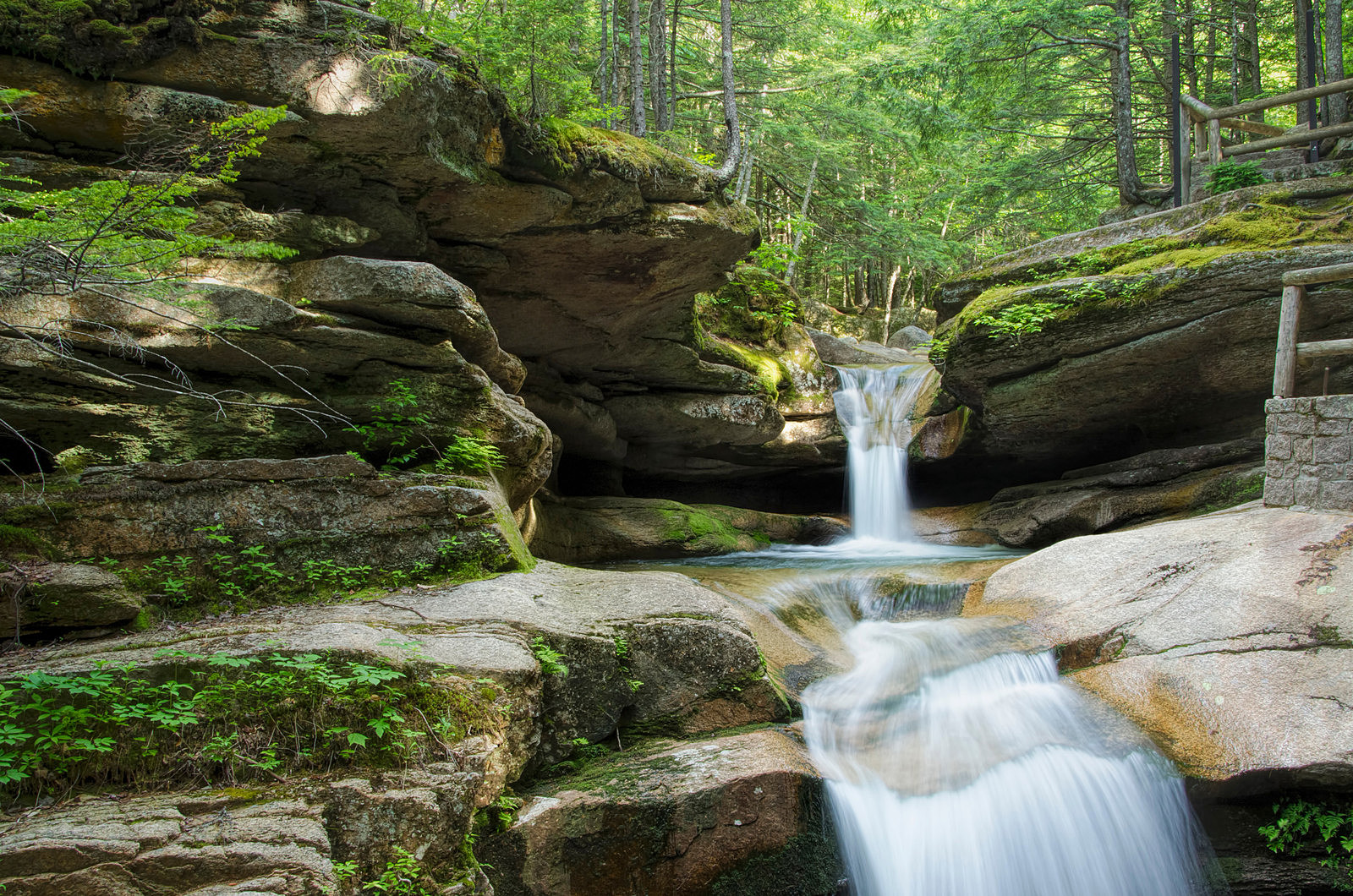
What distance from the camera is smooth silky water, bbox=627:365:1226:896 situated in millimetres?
4980

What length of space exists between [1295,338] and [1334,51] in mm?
9700

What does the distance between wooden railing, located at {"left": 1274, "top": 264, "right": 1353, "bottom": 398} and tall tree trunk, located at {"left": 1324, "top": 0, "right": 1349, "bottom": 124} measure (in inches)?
336

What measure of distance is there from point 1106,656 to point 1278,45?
2135 cm

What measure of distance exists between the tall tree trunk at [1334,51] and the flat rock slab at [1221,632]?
429 inches

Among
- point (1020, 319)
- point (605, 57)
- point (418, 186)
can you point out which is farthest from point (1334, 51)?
point (418, 186)

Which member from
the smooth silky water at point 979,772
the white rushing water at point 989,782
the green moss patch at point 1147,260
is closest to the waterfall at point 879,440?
the green moss patch at point 1147,260

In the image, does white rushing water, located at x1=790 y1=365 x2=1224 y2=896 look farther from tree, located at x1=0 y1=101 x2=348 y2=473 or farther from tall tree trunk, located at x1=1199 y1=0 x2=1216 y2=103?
tall tree trunk, located at x1=1199 y1=0 x2=1216 y2=103

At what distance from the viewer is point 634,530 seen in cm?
1178

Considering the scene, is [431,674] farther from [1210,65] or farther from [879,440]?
[1210,65]

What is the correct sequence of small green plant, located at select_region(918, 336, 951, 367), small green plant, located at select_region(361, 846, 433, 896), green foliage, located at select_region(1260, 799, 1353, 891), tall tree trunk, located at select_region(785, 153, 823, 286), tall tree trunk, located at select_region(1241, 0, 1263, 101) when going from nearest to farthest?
1. small green plant, located at select_region(361, 846, 433, 896)
2. green foliage, located at select_region(1260, 799, 1353, 891)
3. small green plant, located at select_region(918, 336, 951, 367)
4. tall tree trunk, located at select_region(1241, 0, 1263, 101)
5. tall tree trunk, located at select_region(785, 153, 823, 286)

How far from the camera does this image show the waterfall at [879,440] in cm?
1407

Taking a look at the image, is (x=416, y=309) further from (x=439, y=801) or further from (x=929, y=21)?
(x=929, y=21)

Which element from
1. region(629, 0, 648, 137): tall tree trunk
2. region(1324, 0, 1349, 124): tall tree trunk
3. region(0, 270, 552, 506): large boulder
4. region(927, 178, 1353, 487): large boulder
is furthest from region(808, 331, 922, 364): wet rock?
region(0, 270, 552, 506): large boulder

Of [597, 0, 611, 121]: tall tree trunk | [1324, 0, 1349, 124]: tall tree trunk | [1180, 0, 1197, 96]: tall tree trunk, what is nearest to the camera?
[1324, 0, 1349, 124]: tall tree trunk
